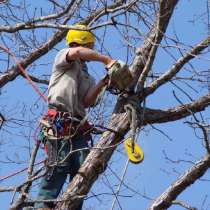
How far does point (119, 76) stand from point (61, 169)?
720mm

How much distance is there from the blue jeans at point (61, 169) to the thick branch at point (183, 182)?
587 mm

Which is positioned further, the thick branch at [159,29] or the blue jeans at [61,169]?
the thick branch at [159,29]

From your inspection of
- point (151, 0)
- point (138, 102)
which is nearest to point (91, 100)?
point (138, 102)

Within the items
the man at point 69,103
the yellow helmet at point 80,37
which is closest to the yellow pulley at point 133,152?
the man at point 69,103

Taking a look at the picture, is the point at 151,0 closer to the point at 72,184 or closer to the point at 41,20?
the point at 41,20

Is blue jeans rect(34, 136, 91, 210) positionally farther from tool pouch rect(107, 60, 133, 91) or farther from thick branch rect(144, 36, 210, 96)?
thick branch rect(144, 36, 210, 96)

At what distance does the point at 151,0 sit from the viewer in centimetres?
548

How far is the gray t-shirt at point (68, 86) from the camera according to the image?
15.1 ft

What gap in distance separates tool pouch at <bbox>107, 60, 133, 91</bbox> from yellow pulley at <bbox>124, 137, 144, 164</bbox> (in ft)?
1.41

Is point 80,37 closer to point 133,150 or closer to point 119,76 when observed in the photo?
point 119,76

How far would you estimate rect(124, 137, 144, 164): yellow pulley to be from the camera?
433 centimetres

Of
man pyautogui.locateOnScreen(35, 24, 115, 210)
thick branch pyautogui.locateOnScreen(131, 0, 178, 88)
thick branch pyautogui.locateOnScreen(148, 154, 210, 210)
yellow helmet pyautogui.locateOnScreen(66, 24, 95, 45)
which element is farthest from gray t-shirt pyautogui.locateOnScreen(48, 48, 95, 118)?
thick branch pyautogui.locateOnScreen(148, 154, 210, 210)

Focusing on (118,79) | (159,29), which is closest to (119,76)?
(118,79)

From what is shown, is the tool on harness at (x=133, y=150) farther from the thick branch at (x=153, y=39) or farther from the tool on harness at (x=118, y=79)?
the thick branch at (x=153, y=39)
